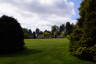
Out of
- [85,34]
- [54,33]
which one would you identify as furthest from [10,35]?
[54,33]

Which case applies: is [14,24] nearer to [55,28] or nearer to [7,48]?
[7,48]

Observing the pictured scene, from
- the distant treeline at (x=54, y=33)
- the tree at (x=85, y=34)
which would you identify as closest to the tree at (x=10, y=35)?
the tree at (x=85, y=34)

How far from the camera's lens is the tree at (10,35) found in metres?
22.2

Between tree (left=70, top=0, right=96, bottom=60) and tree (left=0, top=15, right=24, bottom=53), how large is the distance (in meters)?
6.62

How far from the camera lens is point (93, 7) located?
20875 millimetres

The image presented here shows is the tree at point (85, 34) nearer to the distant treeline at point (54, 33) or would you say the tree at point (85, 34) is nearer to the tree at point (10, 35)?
the tree at point (10, 35)

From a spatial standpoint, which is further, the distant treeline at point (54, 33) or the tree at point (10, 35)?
the distant treeline at point (54, 33)

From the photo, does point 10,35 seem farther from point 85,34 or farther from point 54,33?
point 54,33

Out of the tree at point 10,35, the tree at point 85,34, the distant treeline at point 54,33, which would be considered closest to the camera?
A: the tree at point 85,34

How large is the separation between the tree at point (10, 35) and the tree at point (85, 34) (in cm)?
662

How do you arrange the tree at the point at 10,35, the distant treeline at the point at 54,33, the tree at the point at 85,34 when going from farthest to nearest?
the distant treeline at the point at 54,33 < the tree at the point at 10,35 < the tree at the point at 85,34

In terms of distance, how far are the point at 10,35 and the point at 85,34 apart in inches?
342

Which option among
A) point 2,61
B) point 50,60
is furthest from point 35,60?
point 2,61

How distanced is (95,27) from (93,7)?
2266mm
